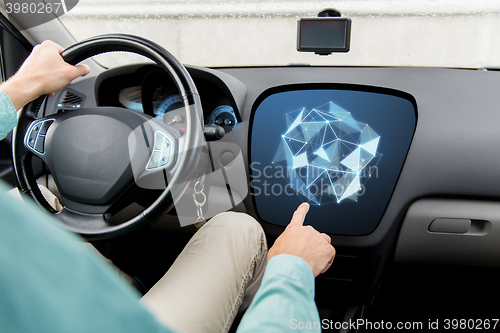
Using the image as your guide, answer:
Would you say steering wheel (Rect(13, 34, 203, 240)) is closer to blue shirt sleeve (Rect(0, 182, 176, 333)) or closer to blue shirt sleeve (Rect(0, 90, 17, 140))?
blue shirt sleeve (Rect(0, 90, 17, 140))

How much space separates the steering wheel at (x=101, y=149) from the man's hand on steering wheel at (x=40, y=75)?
3 cm

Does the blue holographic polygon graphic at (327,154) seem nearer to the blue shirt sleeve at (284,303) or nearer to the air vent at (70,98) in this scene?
the blue shirt sleeve at (284,303)

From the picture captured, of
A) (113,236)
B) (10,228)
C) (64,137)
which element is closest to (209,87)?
(64,137)

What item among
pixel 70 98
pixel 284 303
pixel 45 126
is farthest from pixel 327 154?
pixel 70 98

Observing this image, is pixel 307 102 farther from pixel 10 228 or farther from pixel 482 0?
pixel 482 0

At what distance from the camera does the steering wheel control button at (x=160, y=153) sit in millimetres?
→ 866

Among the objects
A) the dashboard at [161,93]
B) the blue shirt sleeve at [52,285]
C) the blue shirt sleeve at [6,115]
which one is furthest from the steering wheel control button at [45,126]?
the blue shirt sleeve at [52,285]

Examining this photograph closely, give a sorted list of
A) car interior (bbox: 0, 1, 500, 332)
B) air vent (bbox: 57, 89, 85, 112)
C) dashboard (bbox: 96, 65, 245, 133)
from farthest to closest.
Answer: air vent (bbox: 57, 89, 85, 112), dashboard (bbox: 96, 65, 245, 133), car interior (bbox: 0, 1, 500, 332)

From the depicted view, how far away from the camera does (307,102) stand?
116 centimetres

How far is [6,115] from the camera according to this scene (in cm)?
79

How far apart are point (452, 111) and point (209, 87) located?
2.73ft

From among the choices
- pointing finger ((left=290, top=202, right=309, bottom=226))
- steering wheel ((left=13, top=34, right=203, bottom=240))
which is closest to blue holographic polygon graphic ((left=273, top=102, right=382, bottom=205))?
pointing finger ((left=290, top=202, right=309, bottom=226))

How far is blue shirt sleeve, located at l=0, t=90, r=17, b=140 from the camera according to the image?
778 millimetres

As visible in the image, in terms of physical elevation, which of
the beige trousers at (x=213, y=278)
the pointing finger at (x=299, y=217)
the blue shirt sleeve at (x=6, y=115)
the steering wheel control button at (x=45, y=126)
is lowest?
the beige trousers at (x=213, y=278)
